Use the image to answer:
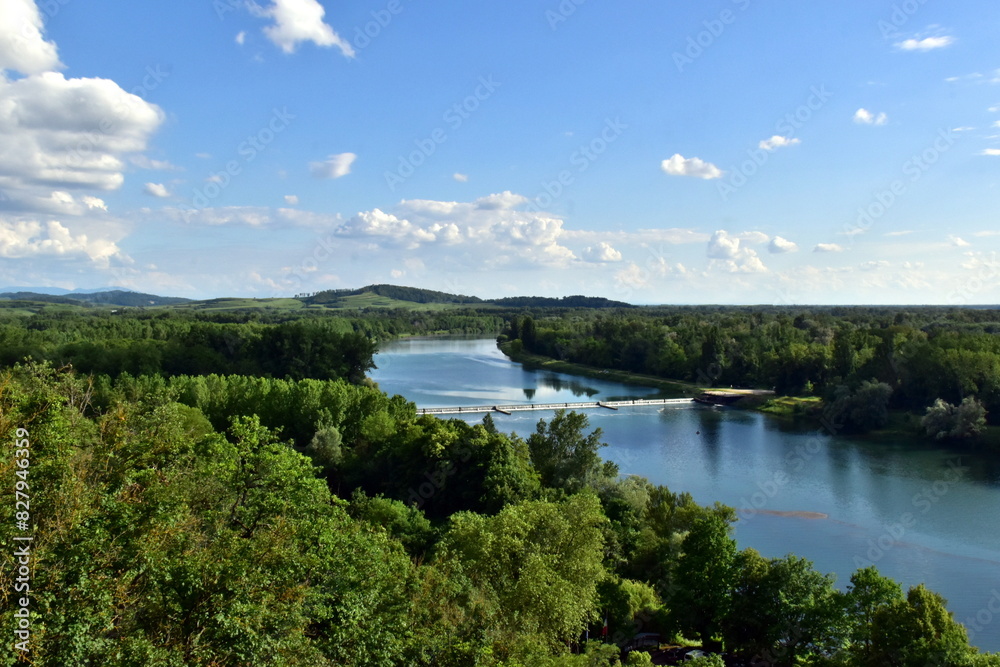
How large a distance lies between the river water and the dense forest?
283 inches

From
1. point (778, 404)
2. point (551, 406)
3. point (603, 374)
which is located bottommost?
point (551, 406)

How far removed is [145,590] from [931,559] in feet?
93.2

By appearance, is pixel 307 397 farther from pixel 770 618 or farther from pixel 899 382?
pixel 899 382

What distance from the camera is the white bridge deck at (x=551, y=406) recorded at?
57.4 meters

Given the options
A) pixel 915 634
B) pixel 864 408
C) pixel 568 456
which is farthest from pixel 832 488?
pixel 915 634

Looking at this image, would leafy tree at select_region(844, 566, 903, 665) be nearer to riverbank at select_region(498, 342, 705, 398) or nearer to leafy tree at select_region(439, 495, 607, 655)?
leafy tree at select_region(439, 495, 607, 655)

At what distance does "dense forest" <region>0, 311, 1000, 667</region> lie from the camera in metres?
7.28

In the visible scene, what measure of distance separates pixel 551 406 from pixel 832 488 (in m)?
28.0

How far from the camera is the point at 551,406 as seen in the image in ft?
202

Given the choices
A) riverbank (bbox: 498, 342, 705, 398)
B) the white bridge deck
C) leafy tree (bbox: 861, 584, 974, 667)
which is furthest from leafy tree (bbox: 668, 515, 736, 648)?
riverbank (bbox: 498, 342, 705, 398)

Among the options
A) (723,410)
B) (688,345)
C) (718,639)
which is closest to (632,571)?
(718,639)

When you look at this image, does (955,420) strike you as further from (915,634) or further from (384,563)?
(384,563)

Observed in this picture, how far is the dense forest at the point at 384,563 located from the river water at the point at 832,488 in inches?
283

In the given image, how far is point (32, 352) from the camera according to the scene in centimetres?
5241
